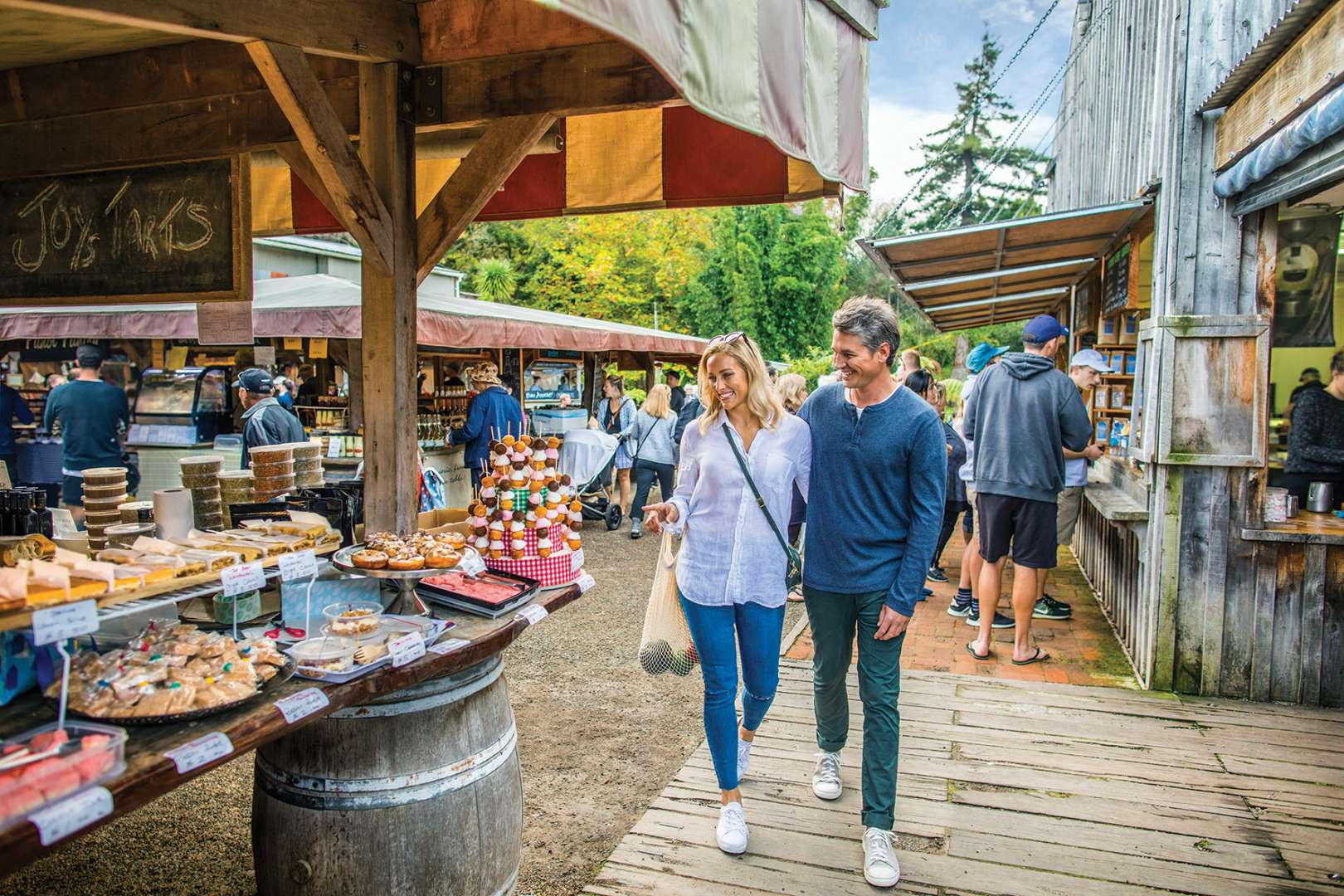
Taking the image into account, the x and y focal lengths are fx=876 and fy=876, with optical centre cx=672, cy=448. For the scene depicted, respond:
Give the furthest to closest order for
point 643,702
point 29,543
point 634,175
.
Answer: point 643,702 < point 634,175 < point 29,543

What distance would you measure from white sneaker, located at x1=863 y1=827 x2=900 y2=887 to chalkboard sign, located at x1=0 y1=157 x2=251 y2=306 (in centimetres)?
315

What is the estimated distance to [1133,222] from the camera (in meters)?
6.39

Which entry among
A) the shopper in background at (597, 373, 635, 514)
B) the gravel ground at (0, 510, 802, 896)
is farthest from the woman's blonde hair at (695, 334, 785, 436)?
the shopper in background at (597, 373, 635, 514)

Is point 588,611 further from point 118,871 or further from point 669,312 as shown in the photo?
point 669,312

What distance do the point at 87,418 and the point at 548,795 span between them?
6.61 meters

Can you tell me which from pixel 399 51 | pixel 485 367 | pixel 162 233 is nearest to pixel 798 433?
pixel 399 51

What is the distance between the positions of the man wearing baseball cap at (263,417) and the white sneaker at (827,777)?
3.93m

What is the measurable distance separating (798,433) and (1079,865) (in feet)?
6.07

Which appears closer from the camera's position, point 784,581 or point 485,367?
point 784,581

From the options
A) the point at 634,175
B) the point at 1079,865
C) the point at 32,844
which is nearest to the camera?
the point at 32,844

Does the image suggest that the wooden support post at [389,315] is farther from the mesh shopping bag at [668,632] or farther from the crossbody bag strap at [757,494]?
the crossbody bag strap at [757,494]

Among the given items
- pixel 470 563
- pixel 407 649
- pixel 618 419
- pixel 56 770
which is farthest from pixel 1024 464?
pixel 618 419

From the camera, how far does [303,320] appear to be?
8.12 meters

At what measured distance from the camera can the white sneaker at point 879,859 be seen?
3.01 meters
